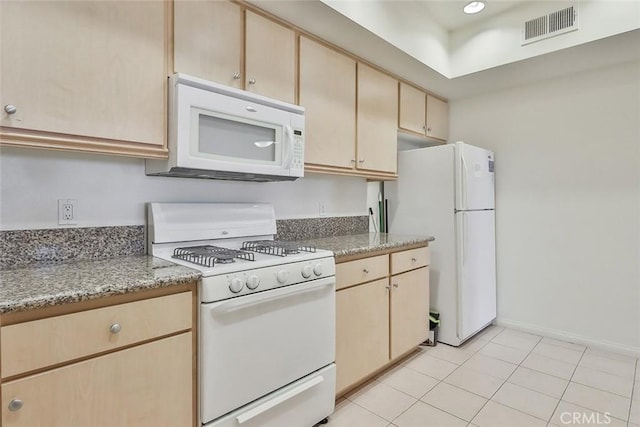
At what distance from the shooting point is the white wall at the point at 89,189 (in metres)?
1.38

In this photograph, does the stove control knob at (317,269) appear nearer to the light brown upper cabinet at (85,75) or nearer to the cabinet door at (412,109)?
the light brown upper cabinet at (85,75)

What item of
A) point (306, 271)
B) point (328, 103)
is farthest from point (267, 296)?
point (328, 103)

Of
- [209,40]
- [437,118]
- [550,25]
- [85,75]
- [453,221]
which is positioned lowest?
[453,221]

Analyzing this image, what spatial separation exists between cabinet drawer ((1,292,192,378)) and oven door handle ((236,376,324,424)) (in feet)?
1.51

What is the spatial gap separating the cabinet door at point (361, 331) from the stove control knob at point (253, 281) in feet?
2.07

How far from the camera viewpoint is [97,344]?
107 centimetres

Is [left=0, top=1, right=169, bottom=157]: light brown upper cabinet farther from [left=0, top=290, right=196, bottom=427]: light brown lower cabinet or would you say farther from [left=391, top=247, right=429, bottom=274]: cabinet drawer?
[left=391, top=247, right=429, bottom=274]: cabinet drawer

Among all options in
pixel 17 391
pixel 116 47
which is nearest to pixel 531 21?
pixel 116 47

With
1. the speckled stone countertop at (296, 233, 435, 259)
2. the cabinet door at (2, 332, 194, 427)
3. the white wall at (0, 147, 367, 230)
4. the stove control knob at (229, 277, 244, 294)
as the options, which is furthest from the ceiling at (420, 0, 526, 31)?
the cabinet door at (2, 332, 194, 427)

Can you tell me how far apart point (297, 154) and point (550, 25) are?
1991 millimetres

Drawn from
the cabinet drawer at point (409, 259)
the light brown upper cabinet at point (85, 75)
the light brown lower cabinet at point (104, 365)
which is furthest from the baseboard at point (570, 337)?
the light brown upper cabinet at point (85, 75)

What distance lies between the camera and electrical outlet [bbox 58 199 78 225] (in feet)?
Result: 4.84

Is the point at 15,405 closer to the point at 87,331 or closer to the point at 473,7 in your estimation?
the point at 87,331

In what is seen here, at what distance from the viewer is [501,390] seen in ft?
6.86
